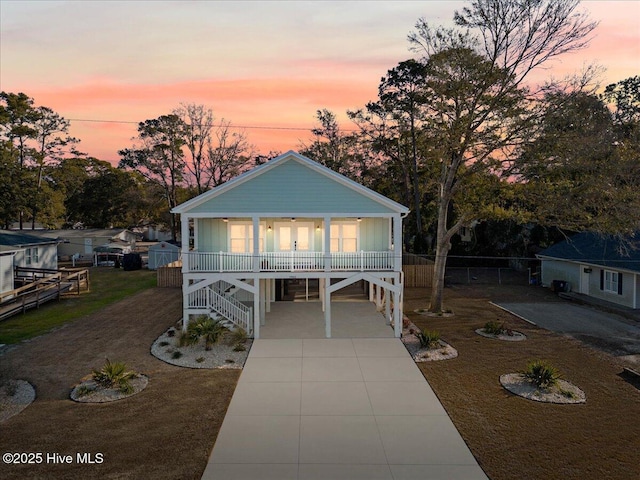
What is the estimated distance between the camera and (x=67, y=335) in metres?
18.2

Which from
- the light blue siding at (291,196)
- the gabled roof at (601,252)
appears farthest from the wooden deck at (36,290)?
the gabled roof at (601,252)

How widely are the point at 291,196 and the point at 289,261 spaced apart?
2946 mm

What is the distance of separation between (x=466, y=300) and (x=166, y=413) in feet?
65.3

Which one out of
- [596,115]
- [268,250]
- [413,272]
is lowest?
→ [413,272]

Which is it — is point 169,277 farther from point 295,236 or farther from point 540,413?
point 540,413

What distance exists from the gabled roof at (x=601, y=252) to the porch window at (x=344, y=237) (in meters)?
11.5

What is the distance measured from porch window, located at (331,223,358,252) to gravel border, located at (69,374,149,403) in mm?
10882

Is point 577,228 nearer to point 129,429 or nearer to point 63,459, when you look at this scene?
point 129,429

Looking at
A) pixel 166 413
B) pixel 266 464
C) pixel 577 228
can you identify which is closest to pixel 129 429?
pixel 166 413

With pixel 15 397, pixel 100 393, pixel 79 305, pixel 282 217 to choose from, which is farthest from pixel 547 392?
pixel 79 305

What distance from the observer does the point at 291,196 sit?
18.7m

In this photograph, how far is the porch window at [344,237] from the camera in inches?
832

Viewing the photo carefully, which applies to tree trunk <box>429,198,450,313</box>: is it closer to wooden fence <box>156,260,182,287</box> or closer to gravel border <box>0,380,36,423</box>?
gravel border <box>0,380,36,423</box>

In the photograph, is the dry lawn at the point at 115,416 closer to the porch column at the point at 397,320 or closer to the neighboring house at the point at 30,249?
the porch column at the point at 397,320
